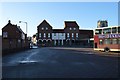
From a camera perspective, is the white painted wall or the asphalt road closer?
the asphalt road

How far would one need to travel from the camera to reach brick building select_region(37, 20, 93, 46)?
348 feet

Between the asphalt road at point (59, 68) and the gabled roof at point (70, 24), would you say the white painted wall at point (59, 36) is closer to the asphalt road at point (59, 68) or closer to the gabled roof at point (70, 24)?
the gabled roof at point (70, 24)

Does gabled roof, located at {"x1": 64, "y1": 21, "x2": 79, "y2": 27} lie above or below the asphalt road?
above

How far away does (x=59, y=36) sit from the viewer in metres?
107

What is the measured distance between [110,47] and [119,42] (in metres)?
3.28

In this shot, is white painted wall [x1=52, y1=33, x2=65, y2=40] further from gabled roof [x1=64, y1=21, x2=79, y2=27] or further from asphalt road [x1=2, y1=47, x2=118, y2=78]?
asphalt road [x1=2, y1=47, x2=118, y2=78]

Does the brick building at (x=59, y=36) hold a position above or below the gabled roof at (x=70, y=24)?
below

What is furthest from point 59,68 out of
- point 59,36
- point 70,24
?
point 70,24

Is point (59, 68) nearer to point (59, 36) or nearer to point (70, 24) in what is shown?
point (59, 36)

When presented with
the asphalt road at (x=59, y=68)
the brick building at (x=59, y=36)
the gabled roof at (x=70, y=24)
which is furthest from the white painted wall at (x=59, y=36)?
the asphalt road at (x=59, y=68)

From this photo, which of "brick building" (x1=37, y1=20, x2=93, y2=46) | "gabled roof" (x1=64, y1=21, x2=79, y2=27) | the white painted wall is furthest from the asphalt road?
"gabled roof" (x1=64, y1=21, x2=79, y2=27)

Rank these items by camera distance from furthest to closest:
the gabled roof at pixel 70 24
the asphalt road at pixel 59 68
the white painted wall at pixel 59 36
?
the gabled roof at pixel 70 24 < the white painted wall at pixel 59 36 < the asphalt road at pixel 59 68

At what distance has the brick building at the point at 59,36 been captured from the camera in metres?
106

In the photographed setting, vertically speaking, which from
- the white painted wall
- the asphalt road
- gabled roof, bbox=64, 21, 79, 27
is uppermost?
gabled roof, bbox=64, 21, 79, 27
